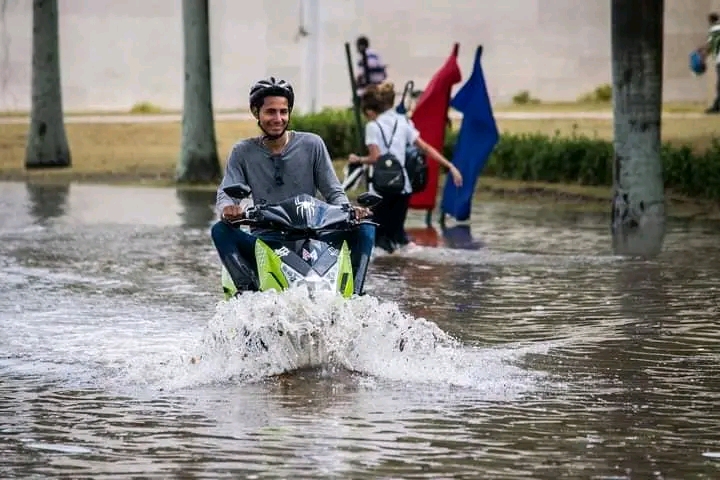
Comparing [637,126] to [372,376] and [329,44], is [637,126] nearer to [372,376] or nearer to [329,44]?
[372,376]

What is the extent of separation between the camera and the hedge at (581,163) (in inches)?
851

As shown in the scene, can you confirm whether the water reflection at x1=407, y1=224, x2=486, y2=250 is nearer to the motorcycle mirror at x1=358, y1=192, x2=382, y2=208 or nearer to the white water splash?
the motorcycle mirror at x1=358, y1=192, x2=382, y2=208

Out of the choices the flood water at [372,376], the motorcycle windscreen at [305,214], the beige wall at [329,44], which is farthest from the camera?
the beige wall at [329,44]

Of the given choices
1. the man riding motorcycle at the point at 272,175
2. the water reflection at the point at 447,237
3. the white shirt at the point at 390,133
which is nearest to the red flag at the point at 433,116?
the water reflection at the point at 447,237

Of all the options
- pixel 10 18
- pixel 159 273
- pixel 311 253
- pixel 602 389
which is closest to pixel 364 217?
pixel 311 253

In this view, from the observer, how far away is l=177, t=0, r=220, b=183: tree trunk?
2619cm

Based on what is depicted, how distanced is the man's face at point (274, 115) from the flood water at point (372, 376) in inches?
39.6

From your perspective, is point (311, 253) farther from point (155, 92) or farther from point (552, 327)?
point (155, 92)

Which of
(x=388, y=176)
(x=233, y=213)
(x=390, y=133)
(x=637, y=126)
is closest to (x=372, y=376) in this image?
(x=233, y=213)

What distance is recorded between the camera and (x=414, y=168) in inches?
675

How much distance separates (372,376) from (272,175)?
4.24 feet

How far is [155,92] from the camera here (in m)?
39.1

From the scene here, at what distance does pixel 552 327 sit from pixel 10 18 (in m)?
27.3

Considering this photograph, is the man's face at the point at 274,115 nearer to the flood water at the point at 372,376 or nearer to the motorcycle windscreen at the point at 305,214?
the motorcycle windscreen at the point at 305,214
